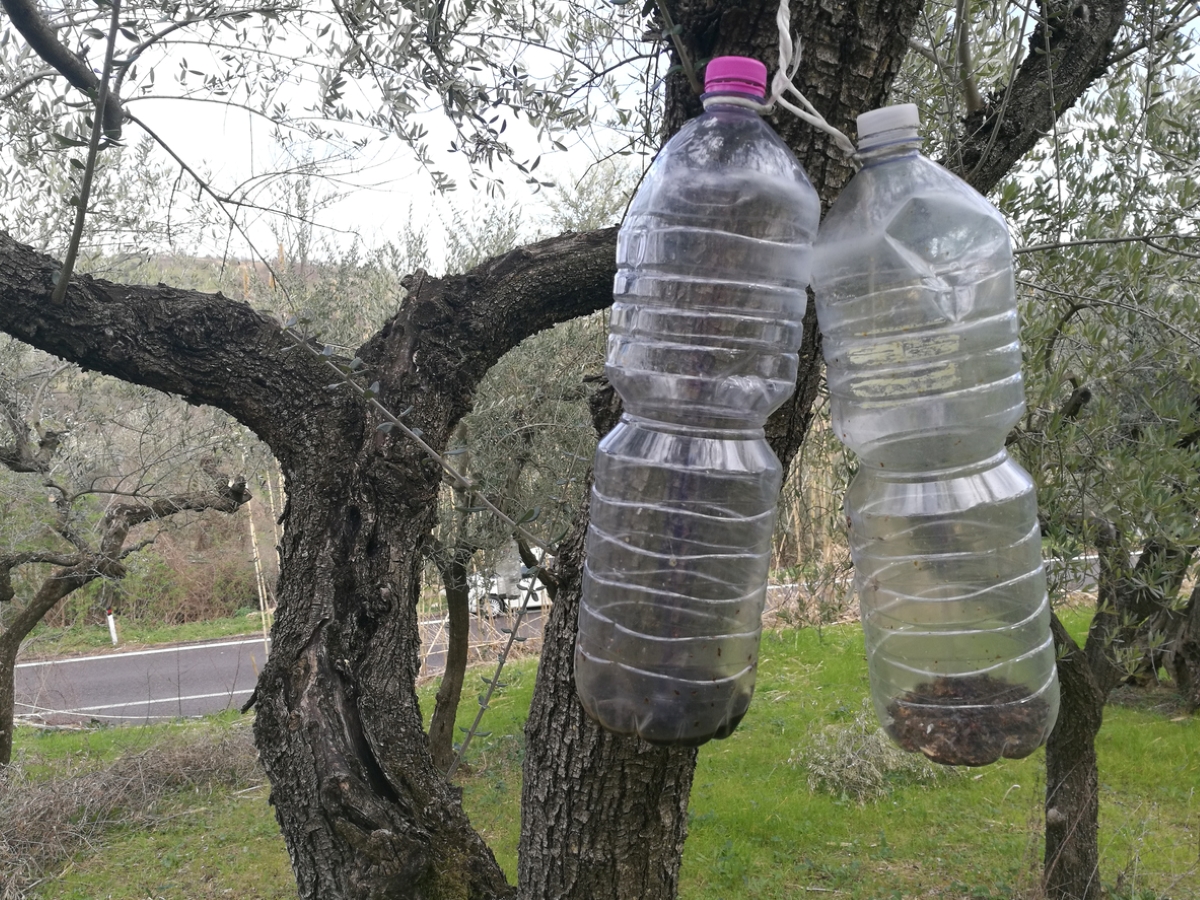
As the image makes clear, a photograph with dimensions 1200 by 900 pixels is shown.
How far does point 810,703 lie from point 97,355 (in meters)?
7.67

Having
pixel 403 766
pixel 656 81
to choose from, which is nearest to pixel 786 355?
pixel 656 81

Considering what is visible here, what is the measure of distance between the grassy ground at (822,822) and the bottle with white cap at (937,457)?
4.79m

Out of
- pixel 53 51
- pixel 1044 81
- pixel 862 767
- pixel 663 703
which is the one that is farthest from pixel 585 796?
pixel 862 767

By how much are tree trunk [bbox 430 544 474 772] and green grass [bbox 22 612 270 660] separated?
935 cm

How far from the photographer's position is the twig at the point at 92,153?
4.98ft

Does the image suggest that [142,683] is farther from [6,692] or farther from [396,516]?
[396,516]

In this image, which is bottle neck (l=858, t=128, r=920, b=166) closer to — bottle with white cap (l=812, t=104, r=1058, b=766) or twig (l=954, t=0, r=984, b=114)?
bottle with white cap (l=812, t=104, r=1058, b=766)

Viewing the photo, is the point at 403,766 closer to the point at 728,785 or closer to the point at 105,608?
the point at 728,785

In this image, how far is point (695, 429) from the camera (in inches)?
48.8

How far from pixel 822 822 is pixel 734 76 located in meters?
6.41

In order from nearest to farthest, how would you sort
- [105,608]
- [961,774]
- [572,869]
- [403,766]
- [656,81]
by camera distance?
[656,81] < [572,869] < [403,766] < [961,774] < [105,608]

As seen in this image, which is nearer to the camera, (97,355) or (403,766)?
(403,766)

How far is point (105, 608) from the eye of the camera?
52.6 ft

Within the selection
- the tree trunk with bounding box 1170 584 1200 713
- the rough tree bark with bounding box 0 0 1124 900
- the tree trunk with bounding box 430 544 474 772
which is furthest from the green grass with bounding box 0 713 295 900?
the tree trunk with bounding box 1170 584 1200 713
